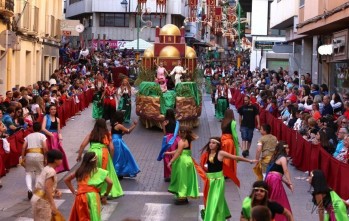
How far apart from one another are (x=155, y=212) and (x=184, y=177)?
1.02 metres

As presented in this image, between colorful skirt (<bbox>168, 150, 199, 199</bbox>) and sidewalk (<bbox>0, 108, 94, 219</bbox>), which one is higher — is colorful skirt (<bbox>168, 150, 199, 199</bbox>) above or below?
above

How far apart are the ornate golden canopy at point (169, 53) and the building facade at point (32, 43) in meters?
5.42

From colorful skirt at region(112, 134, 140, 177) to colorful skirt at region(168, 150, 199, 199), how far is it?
217cm

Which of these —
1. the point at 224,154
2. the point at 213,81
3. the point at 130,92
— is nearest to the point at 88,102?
the point at 213,81

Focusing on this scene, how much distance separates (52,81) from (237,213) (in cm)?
2144

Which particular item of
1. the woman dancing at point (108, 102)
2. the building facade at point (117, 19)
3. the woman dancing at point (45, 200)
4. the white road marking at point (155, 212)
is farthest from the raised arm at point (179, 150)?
the building facade at point (117, 19)

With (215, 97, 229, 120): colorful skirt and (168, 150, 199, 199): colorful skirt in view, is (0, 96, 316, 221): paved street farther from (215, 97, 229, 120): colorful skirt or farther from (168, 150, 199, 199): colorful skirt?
(215, 97, 229, 120): colorful skirt

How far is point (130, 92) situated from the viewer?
2941 centimetres

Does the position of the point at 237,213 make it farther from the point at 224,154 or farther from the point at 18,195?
the point at 18,195

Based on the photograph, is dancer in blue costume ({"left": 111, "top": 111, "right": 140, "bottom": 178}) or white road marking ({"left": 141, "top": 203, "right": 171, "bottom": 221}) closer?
white road marking ({"left": 141, "top": 203, "right": 171, "bottom": 221})

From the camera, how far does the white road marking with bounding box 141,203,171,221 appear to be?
44.9 ft

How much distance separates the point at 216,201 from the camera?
476 inches

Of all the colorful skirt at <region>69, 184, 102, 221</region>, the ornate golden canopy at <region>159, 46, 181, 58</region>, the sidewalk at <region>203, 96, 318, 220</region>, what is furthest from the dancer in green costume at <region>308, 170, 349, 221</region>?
the ornate golden canopy at <region>159, 46, 181, 58</region>

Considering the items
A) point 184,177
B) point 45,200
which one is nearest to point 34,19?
point 184,177
